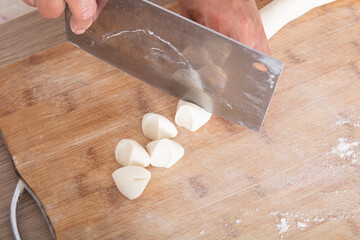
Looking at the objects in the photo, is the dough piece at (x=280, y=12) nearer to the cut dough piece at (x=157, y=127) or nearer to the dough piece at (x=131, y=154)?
the cut dough piece at (x=157, y=127)

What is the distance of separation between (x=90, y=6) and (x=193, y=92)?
44 cm

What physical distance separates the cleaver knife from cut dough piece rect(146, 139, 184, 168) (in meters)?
0.18

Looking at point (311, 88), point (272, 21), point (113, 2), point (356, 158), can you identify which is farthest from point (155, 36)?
point (356, 158)

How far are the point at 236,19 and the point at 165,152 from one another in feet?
1.61

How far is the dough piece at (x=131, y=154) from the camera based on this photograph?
4.11 ft

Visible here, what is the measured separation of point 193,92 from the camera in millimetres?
1328

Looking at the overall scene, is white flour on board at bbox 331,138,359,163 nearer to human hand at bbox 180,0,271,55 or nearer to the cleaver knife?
the cleaver knife

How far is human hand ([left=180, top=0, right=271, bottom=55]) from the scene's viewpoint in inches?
51.1

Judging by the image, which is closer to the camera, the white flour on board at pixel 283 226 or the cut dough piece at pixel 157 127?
the white flour on board at pixel 283 226

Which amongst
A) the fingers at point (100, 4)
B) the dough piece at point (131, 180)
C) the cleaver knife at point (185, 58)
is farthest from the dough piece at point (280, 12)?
the dough piece at point (131, 180)

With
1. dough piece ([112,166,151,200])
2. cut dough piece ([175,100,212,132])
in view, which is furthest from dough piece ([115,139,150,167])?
cut dough piece ([175,100,212,132])

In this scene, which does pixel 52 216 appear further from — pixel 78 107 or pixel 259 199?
pixel 259 199

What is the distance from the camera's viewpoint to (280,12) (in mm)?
1457

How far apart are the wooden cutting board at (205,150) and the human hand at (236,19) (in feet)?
0.62
